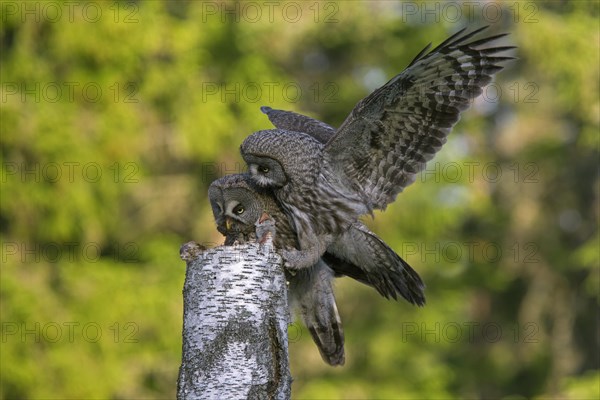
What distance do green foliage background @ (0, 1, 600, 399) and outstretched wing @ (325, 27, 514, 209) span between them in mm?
5686

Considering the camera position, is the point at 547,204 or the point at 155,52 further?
the point at 547,204

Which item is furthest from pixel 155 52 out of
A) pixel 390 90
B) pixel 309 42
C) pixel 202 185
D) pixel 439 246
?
pixel 390 90

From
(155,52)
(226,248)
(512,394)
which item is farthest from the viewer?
(512,394)

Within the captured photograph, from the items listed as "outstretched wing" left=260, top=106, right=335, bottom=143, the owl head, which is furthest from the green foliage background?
the owl head

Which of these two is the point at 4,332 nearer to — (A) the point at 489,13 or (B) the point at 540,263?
(A) the point at 489,13

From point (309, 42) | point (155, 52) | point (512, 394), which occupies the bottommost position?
point (512, 394)

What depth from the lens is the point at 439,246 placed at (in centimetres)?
1377

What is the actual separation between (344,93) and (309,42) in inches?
37.9

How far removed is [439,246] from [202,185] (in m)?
3.41

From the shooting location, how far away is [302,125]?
20.3ft

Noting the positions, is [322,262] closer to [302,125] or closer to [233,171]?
[302,125]

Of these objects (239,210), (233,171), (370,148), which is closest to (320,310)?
(239,210)

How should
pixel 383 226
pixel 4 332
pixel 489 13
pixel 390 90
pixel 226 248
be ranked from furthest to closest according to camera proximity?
pixel 489 13 → pixel 383 226 → pixel 4 332 → pixel 390 90 → pixel 226 248

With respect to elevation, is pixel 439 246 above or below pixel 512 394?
above
